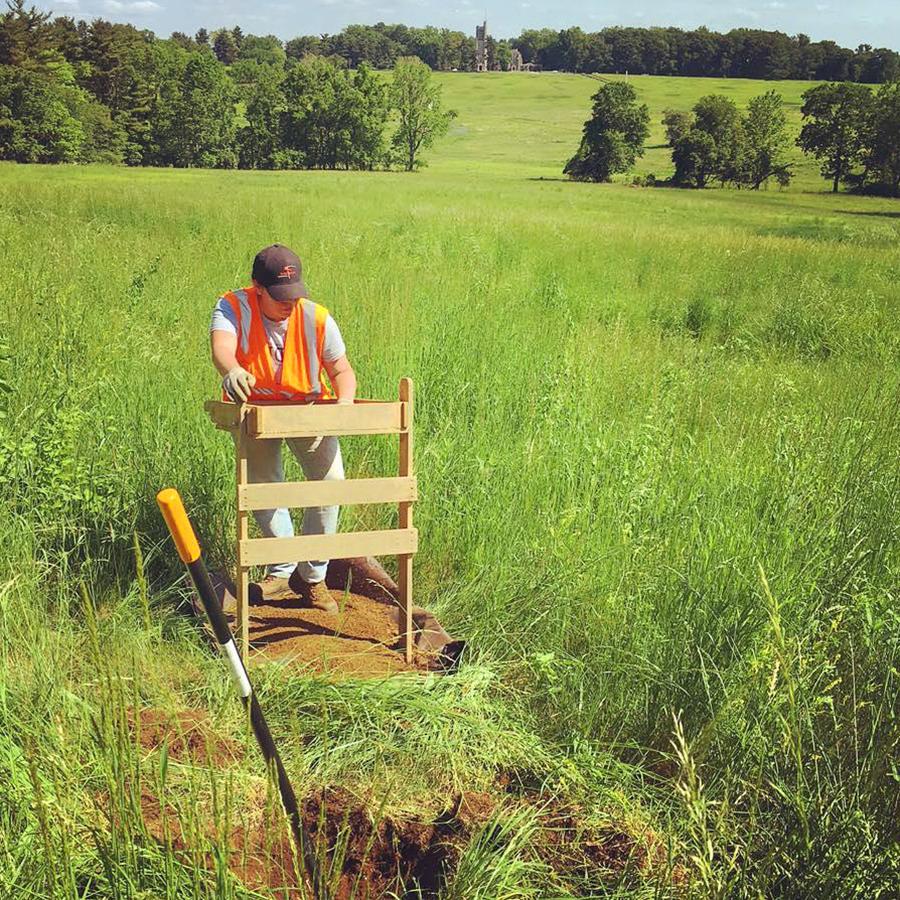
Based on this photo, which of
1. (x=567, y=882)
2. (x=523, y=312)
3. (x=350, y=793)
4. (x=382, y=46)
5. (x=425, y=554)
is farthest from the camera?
(x=382, y=46)

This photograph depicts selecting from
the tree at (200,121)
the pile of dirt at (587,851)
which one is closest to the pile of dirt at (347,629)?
the pile of dirt at (587,851)

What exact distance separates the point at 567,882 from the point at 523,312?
6560 mm

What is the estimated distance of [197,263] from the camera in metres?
10.4

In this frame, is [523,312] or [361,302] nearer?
[361,302]

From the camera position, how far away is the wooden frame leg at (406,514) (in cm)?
354

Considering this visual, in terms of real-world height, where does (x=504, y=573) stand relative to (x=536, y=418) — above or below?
below

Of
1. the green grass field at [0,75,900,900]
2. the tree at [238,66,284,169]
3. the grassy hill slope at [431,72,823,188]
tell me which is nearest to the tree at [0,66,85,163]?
the tree at [238,66,284,169]

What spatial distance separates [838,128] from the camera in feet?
208

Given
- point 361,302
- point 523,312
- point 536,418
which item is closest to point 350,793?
point 536,418

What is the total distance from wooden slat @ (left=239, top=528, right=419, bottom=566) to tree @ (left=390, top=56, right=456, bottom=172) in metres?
83.6

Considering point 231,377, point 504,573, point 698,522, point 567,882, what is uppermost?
point 231,377

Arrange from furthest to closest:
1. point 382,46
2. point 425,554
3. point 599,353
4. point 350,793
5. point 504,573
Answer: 1. point 382,46
2. point 599,353
3. point 425,554
4. point 504,573
5. point 350,793

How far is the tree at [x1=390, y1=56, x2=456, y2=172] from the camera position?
291 feet

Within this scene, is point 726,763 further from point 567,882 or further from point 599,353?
point 599,353
